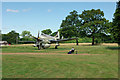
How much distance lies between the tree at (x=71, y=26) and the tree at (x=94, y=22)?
4120 millimetres

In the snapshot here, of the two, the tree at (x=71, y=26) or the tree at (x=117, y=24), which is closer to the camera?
the tree at (x=117, y=24)

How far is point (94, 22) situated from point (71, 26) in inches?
517

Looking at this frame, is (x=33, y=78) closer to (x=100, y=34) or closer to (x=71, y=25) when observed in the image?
(x=100, y=34)

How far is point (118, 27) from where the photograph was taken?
117ft

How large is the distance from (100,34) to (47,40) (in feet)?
118

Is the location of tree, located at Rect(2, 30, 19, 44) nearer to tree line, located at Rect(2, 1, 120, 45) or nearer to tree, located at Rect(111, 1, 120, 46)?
tree line, located at Rect(2, 1, 120, 45)

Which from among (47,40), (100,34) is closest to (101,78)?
(47,40)

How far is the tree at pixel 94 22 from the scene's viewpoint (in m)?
67.6

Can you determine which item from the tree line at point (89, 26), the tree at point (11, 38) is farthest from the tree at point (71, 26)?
the tree at point (11, 38)

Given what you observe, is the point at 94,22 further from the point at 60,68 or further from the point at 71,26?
the point at 60,68

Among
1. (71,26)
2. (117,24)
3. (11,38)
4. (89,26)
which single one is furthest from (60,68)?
(11,38)

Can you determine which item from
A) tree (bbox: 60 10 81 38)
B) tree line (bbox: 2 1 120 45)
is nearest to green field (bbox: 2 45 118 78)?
tree line (bbox: 2 1 120 45)

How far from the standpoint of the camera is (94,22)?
222 feet

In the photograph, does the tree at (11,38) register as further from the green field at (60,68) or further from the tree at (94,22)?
the green field at (60,68)
